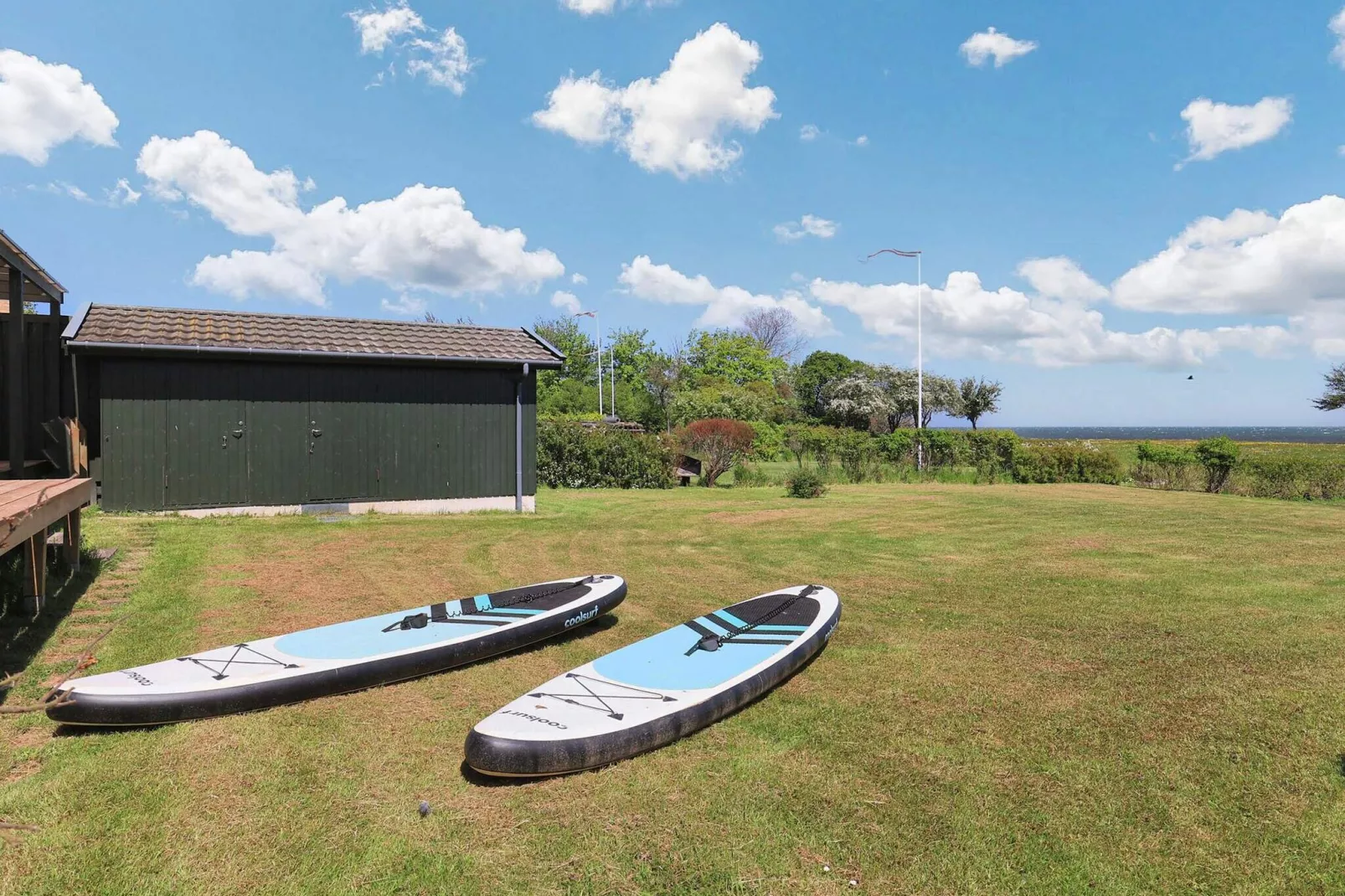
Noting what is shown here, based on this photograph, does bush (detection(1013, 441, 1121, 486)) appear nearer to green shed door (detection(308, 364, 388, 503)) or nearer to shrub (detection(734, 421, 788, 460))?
shrub (detection(734, 421, 788, 460))

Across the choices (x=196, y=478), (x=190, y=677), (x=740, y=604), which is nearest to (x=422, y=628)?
(x=190, y=677)

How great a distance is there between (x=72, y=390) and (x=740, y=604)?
10871 millimetres

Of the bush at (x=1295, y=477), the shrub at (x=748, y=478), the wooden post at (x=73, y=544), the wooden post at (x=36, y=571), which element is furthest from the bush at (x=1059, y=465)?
the wooden post at (x=36, y=571)

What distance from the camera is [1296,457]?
16.8 meters

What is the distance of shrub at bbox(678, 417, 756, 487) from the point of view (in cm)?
1889

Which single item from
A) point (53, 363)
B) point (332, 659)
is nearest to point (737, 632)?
point (332, 659)

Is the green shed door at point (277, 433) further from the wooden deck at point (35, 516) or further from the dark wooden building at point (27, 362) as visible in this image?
the wooden deck at point (35, 516)

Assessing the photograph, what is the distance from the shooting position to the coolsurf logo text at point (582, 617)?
211 inches

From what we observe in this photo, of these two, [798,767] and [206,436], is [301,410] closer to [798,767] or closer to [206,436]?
[206,436]

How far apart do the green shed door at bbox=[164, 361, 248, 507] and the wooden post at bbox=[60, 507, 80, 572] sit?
460 cm

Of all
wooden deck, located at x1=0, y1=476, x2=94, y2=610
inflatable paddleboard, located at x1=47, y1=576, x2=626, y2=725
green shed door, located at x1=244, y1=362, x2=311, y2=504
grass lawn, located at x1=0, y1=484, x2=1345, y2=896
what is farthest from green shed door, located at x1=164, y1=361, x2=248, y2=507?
inflatable paddleboard, located at x1=47, y1=576, x2=626, y2=725

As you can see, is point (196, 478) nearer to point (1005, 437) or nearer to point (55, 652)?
point (55, 652)

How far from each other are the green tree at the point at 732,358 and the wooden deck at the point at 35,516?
46707mm

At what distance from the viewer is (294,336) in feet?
39.3
